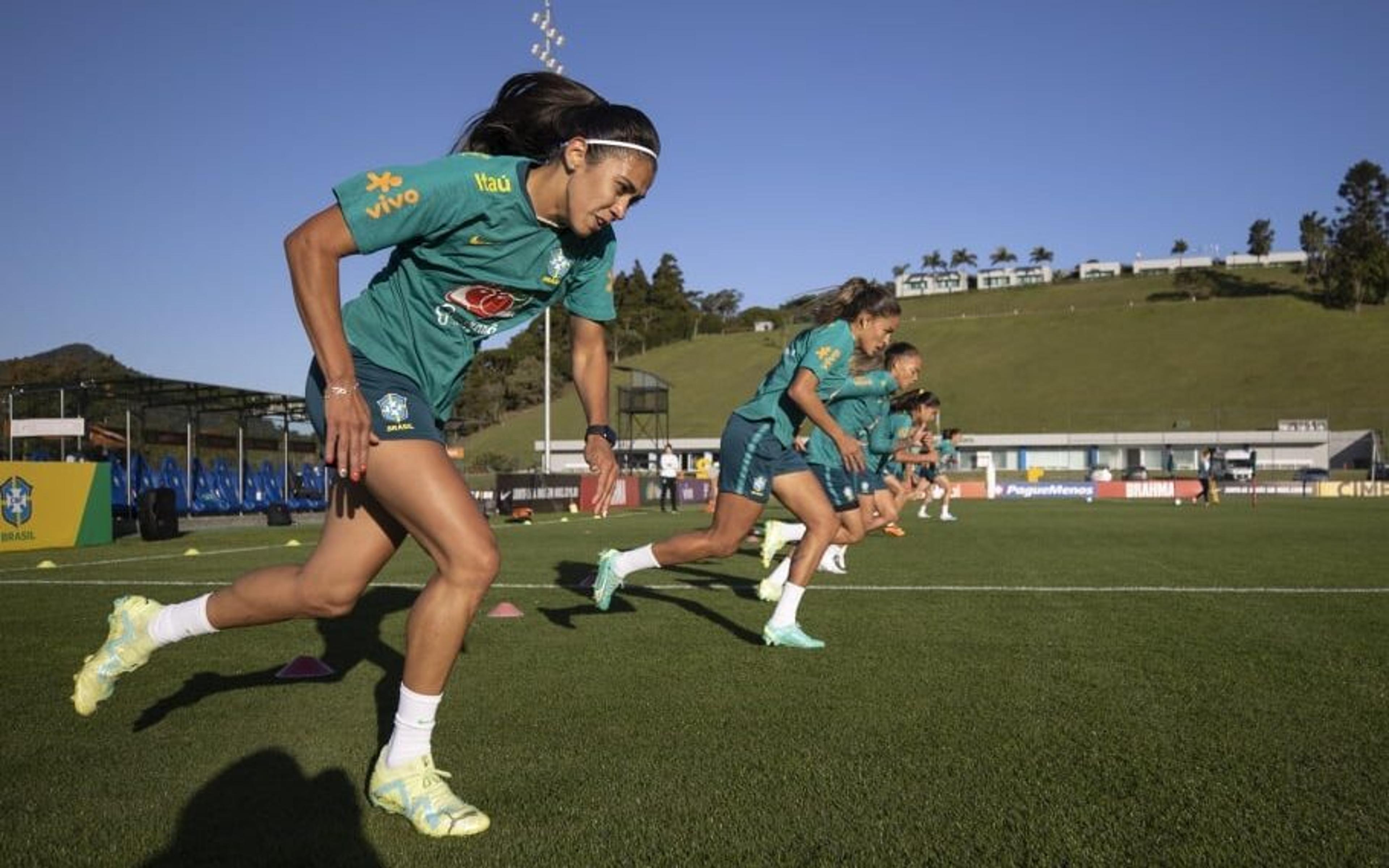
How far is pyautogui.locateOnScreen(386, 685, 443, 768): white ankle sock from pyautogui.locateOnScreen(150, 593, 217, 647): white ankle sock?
1.01 meters

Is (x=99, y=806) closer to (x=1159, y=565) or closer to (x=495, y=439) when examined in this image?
(x=1159, y=565)

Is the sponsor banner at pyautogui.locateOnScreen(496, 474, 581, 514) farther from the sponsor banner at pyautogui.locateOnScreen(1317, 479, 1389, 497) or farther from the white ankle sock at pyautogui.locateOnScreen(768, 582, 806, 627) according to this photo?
the sponsor banner at pyautogui.locateOnScreen(1317, 479, 1389, 497)

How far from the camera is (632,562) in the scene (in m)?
7.07

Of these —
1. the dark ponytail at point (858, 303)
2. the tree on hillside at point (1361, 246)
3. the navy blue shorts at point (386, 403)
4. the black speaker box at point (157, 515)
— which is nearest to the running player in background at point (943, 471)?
the dark ponytail at point (858, 303)

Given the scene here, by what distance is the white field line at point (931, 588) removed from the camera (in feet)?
28.0

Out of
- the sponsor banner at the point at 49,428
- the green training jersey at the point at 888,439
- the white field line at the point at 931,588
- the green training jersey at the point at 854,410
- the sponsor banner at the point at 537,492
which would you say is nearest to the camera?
the green training jersey at the point at 854,410

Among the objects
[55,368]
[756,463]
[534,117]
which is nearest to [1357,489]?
[756,463]

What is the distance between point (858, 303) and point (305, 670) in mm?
4038

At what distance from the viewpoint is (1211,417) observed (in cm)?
7662

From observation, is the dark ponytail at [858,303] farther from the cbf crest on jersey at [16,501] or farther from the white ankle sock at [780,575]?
the cbf crest on jersey at [16,501]

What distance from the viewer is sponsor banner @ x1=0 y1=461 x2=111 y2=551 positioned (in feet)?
50.0

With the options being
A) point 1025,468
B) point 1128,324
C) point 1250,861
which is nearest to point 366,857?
point 1250,861

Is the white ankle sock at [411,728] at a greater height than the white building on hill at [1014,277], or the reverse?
the white building on hill at [1014,277]

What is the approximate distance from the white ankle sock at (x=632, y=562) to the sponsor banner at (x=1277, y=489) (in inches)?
1766
